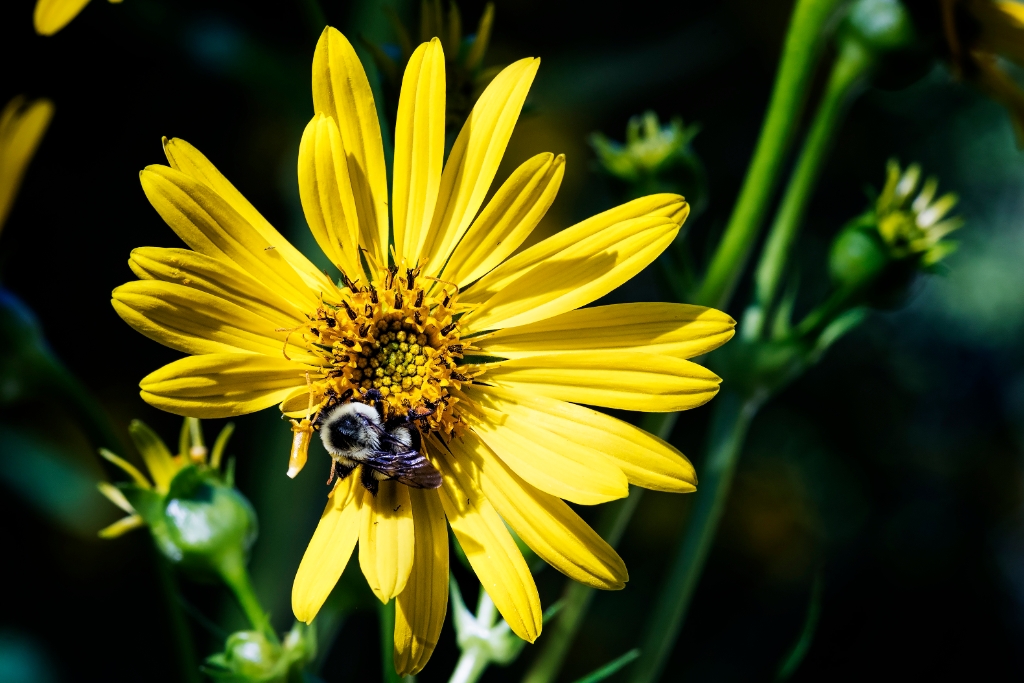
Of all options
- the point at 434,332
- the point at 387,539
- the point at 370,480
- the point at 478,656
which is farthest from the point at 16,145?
the point at 478,656

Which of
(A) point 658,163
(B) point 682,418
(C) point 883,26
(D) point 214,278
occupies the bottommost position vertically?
(D) point 214,278

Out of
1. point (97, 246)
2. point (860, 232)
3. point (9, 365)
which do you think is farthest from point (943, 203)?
point (97, 246)

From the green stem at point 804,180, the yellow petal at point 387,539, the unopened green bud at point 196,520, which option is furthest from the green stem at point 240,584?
the green stem at point 804,180

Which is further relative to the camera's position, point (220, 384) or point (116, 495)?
point (116, 495)

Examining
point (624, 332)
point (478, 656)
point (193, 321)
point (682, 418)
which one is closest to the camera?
point (193, 321)

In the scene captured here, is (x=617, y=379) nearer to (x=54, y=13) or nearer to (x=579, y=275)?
(x=579, y=275)

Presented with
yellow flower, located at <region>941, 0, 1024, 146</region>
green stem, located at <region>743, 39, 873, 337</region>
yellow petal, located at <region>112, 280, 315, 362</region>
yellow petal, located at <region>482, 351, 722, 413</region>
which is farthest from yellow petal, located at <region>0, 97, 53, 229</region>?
yellow flower, located at <region>941, 0, 1024, 146</region>

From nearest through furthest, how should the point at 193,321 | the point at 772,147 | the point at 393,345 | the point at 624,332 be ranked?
1. the point at 193,321
2. the point at 624,332
3. the point at 393,345
4. the point at 772,147
